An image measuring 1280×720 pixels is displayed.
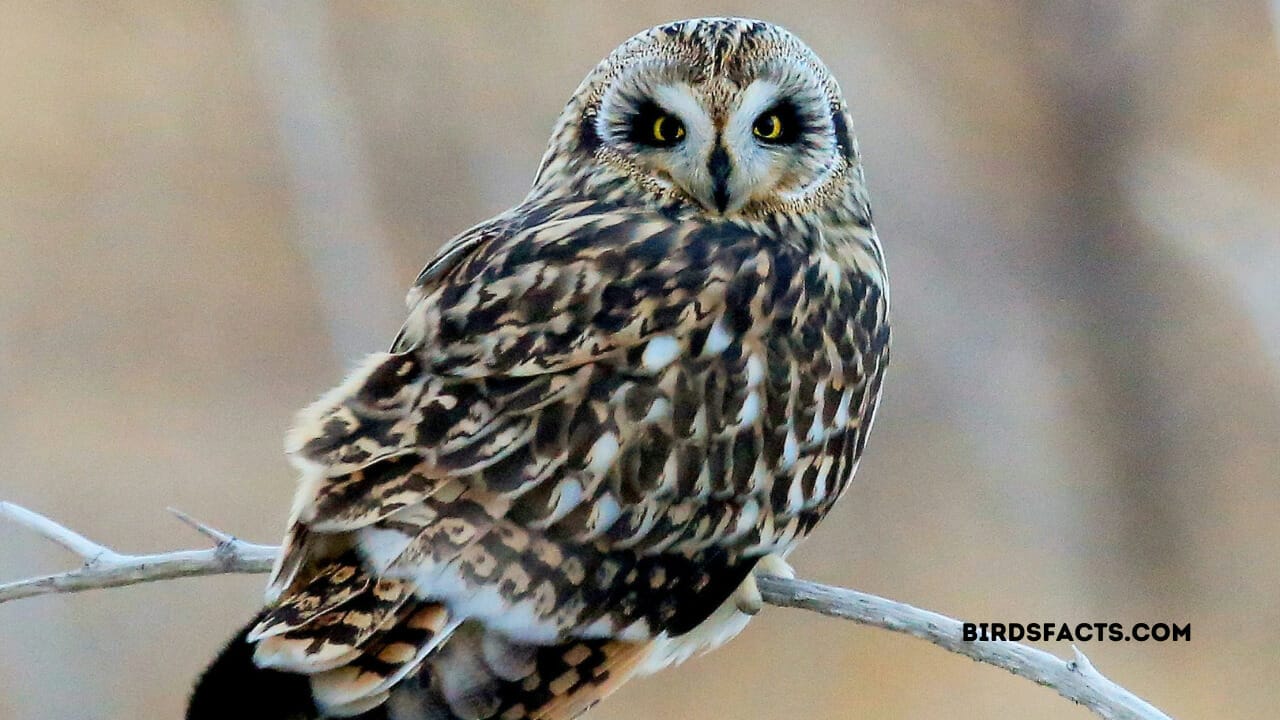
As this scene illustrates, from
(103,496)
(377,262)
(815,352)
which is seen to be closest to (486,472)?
(815,352)

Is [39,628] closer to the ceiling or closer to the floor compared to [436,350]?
closer to the floor

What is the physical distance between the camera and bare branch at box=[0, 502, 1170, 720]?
114 centimetres

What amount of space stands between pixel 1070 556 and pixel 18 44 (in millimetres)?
3089

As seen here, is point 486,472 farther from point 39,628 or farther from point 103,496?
point 103,496

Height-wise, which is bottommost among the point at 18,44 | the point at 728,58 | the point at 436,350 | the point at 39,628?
the point at 39,628

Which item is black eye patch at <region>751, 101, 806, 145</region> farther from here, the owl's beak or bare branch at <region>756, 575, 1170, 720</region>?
bare branch at <region>756, 575, 1170, 720</region>

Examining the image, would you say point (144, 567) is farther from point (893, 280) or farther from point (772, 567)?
point (893, 280)

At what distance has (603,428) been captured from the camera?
3.83 ft

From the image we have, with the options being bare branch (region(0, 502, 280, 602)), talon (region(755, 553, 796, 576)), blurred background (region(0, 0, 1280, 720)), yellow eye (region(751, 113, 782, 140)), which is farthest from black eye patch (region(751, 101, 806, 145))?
blurred background (region(0, 0, 1280, 720))

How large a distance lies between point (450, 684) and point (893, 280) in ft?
7.88

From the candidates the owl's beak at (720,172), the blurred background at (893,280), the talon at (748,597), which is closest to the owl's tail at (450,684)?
the talon at (748,597)

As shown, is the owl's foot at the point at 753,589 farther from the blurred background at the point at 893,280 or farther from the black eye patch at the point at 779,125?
the blurred background at the point at 893,280

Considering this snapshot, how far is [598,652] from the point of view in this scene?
1193 mm

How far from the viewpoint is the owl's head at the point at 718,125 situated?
124 centimetres
